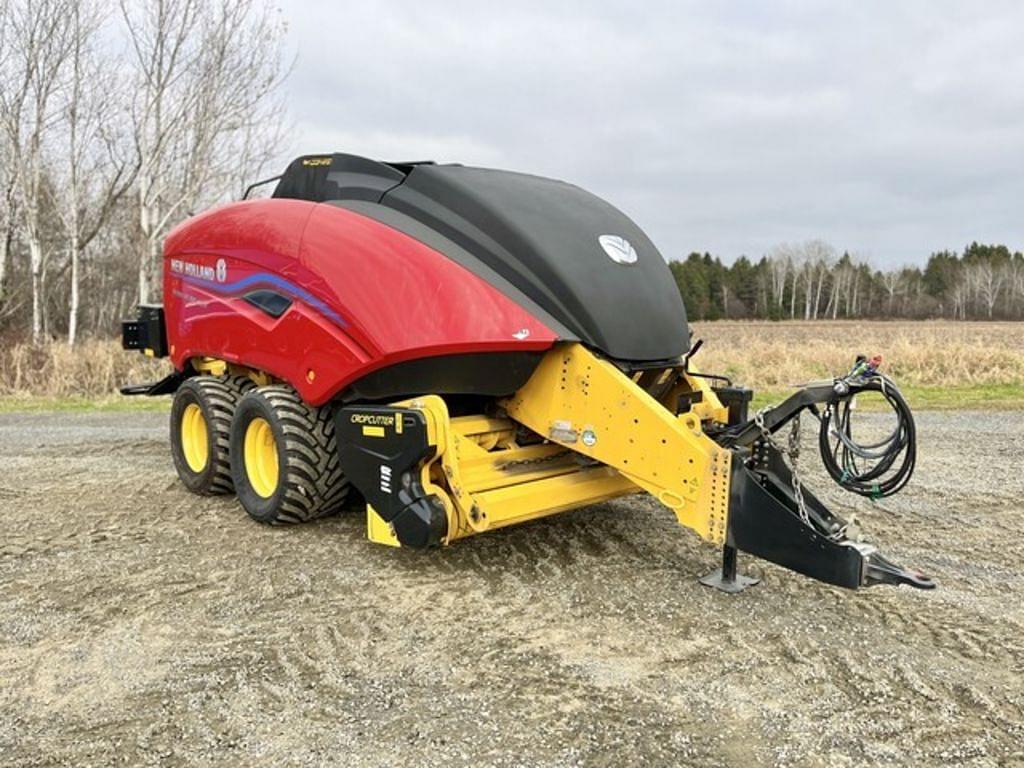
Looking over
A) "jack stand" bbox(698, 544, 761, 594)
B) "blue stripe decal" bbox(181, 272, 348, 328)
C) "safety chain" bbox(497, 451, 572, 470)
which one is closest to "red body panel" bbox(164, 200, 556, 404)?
"blue stripe decal" bbox(181, 272, 348, 328)

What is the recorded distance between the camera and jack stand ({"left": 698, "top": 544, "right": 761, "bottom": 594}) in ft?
12.6

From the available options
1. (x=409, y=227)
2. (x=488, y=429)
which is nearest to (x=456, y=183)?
(x=409, y=227)

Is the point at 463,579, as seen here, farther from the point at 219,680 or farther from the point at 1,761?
the point at 1,761

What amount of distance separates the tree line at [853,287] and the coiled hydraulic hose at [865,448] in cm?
7378

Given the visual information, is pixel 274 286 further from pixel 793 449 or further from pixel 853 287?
pixel 853 287

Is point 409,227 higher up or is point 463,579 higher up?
point 409,227

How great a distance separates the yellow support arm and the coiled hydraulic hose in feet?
1.49

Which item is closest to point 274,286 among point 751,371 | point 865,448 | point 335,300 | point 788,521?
point 335,300

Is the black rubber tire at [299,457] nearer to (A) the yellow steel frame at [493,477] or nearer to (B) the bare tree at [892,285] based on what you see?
(A) the yellow steel frame at [493,477]

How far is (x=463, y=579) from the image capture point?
410 cm

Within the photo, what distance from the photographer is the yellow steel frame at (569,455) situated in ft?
12.0

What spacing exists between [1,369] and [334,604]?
12.0m

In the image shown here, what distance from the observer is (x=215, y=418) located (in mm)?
5523

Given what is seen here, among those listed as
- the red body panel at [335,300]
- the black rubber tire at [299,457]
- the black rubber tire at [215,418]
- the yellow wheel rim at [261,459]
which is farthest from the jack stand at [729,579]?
the black rubber tire at [215,418]
